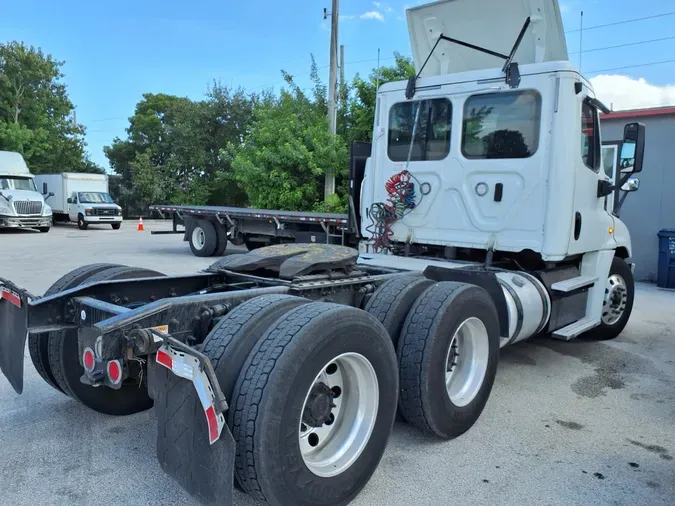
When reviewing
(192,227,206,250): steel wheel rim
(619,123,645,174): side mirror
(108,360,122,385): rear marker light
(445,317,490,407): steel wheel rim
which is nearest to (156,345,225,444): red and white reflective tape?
(108,360,122,385): rear marker light

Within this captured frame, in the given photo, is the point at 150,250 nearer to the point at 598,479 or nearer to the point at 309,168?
the point at 309,168

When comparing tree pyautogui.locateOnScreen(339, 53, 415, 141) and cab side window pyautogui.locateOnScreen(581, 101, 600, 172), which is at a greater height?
tree pyautogui.locateOnScreen(339, 53, 415, 141)

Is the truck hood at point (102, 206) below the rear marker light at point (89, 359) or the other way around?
the other way around

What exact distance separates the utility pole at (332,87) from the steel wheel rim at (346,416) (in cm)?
1384

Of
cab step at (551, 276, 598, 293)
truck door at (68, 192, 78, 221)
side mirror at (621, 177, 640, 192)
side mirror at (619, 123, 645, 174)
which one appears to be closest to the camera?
cab step at (551, 276, 598, 293)

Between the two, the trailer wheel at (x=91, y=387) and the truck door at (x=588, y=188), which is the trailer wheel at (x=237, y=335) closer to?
the trailer wheel at (x=91, y=387)

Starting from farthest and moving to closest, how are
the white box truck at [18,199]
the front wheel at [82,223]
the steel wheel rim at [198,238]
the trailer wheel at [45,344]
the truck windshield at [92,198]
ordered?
the truck windshield at [92,198]
the front wheel at [82,223]
the white box truck at [18,199]
the steel wheel rim at [198,238]
the trailer wheel at [45,344]

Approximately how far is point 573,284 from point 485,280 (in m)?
1.28

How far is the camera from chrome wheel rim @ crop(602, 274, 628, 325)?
6.30 m

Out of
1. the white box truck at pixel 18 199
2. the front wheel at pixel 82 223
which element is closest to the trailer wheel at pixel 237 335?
the white box truck at pixel 18 199

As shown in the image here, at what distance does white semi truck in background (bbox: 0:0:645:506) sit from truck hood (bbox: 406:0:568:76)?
0.06ft

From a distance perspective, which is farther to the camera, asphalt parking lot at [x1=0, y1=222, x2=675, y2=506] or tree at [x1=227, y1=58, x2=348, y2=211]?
tree at [x1=227, y1=58, x2=348, y2=211]

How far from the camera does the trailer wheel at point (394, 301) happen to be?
364 centimetres

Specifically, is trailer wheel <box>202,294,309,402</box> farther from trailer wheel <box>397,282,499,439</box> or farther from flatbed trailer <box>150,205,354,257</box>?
flatbed trailer <box>150,205,354,257</box>
